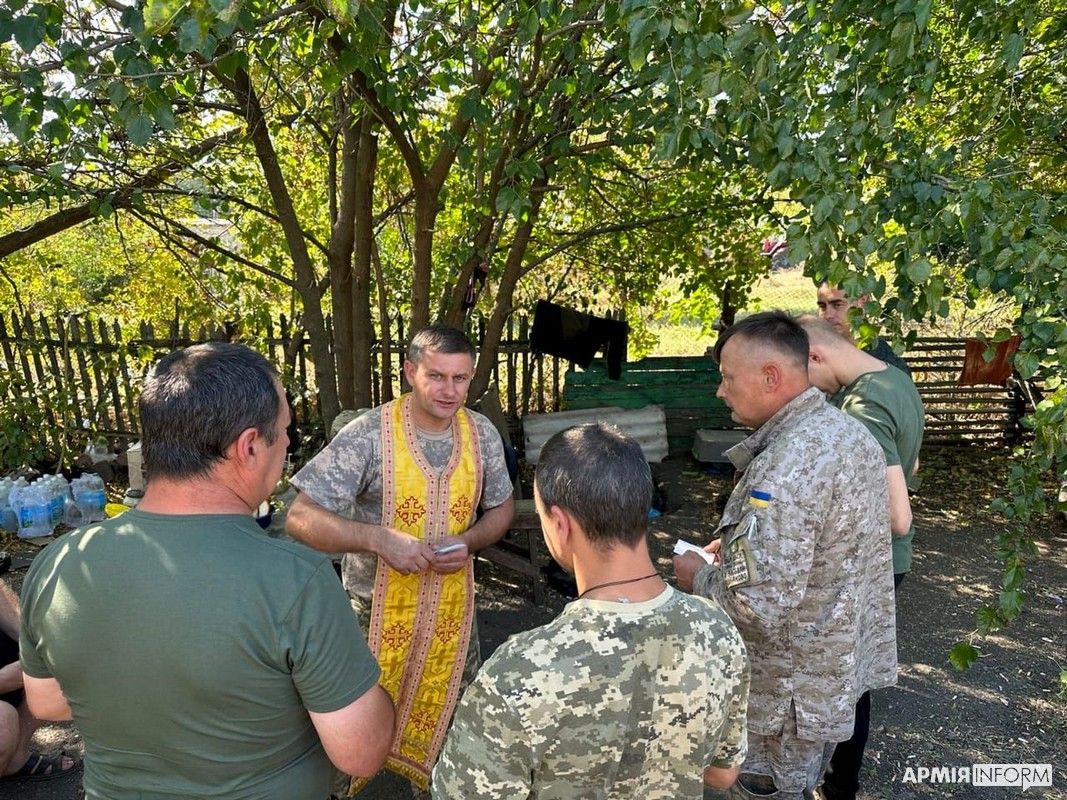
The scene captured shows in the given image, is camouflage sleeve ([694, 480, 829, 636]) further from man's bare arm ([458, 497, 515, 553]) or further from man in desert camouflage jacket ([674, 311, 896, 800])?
man's bare arm ([458, 497, 515, 553])

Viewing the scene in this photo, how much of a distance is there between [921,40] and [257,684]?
2.77 metres

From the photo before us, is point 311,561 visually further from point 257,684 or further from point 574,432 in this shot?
point 574,432

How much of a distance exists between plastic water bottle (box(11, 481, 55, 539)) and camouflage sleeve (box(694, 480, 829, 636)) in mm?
5881

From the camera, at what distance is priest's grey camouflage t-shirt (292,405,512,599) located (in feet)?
8.05

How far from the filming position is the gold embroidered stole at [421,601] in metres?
2.50

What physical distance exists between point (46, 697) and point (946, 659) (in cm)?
444

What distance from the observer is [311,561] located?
4.63 feet

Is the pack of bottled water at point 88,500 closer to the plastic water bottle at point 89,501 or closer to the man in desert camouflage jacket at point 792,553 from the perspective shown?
the plastic water bottle at point 89,501

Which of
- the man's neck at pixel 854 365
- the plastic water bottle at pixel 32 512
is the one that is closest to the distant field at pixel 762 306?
the plastic water bottle at pixel 32 512

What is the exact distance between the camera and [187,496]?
4.54 feet

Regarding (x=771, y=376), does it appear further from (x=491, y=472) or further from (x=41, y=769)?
(x=41, y=769)

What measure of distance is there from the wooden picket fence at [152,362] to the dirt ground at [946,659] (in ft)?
5.89

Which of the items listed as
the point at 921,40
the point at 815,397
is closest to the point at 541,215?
the point at 921,40

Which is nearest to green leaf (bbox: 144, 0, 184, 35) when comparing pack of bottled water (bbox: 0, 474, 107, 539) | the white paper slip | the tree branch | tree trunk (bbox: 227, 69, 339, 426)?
the white paper slip
